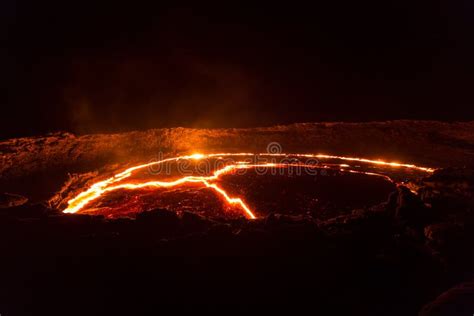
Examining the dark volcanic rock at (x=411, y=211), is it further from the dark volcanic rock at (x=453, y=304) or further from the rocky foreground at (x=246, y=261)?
the dark volcanic rock at (x=453, y=304)

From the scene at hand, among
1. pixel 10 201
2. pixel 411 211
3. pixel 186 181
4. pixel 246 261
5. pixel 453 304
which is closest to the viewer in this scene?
pixel 453 304

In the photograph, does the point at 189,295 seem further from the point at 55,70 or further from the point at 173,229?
the point at 55,70

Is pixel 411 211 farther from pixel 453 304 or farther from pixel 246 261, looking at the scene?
pixel 246 261

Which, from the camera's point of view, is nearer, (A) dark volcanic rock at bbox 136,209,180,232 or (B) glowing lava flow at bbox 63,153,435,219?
(A) dark volcanic rock at bbox 136,209,180,232

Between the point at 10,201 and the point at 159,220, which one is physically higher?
the point at 10,201

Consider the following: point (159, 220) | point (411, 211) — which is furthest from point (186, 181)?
point (411, 211)

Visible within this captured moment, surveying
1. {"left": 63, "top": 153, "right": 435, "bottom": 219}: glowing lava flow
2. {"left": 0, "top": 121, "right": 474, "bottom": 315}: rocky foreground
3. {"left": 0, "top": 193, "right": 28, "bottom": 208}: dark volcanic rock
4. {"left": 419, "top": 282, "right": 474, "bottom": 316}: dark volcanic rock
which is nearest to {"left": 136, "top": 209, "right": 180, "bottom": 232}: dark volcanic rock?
{"left": 0, "top": 121, "right": 474, "bottom": 315}: rocky foreground

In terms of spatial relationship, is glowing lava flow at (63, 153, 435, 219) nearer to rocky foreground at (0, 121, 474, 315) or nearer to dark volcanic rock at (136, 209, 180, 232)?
rocky foreground at (0, 121, 474, 315)

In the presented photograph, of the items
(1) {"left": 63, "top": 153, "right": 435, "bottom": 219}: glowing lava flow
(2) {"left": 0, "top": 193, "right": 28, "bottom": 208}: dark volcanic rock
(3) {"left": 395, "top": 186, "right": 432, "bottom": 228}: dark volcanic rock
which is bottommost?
(3) {"left": 395, "top": 186, "right": 432, "bottom": 228}: dark volcanic rock

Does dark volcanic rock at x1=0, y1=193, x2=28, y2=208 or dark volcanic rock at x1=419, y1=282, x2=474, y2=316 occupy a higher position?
dark volcanic rock at x1=0, y1=193, x2=28, y2=208
